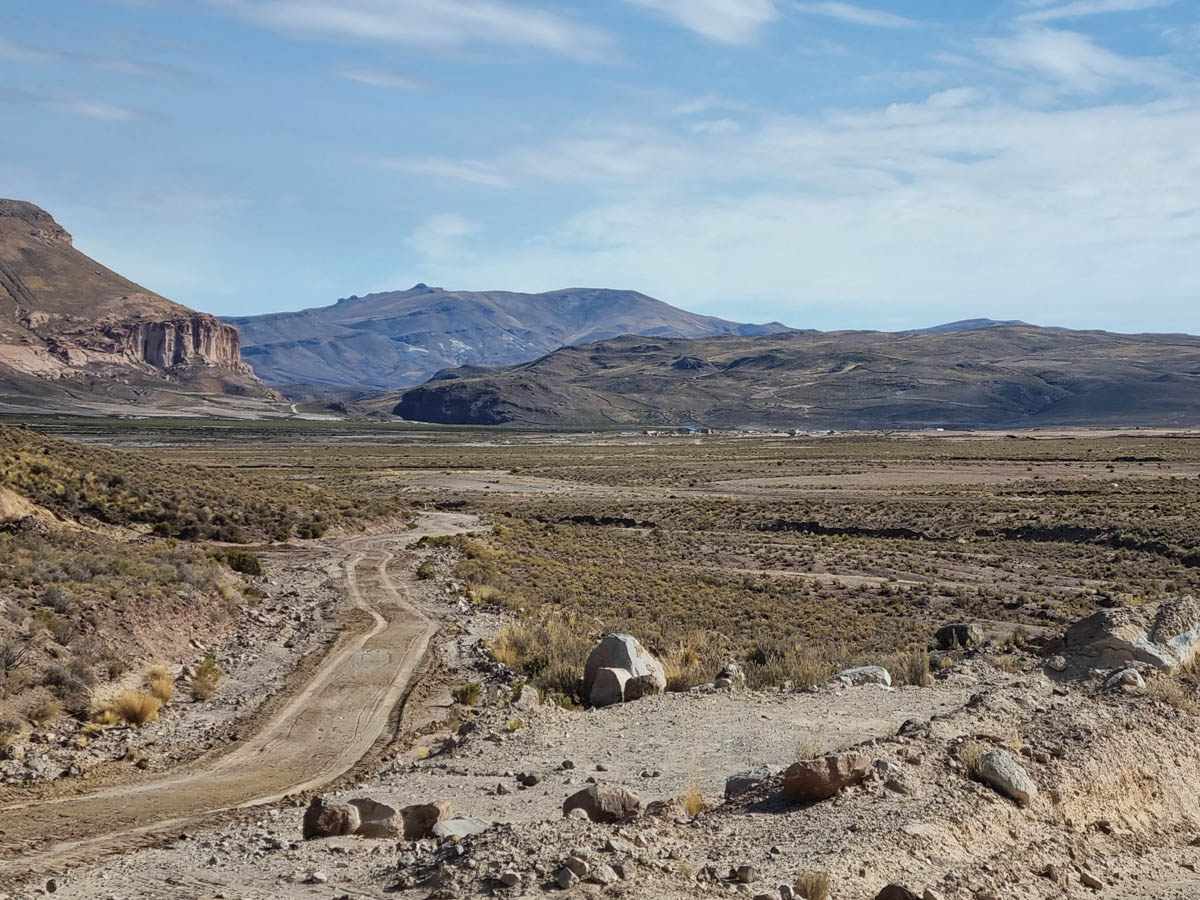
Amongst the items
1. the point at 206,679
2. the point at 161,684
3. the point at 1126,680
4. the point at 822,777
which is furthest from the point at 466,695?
the point at 1126,680

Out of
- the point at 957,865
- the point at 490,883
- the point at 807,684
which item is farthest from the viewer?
the point at 807,684

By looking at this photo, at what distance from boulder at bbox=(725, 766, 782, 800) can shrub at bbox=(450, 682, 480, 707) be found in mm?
6212

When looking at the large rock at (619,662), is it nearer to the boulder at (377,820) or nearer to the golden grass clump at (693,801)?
the golden grass clump at (693,801)

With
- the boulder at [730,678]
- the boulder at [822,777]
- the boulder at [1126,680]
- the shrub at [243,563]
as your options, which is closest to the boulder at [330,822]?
the boulder at [822,777]

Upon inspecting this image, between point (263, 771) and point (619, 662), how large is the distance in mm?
5576

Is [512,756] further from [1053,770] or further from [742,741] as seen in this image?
[1053,770]

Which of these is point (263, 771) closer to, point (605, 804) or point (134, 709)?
point (134, 709)

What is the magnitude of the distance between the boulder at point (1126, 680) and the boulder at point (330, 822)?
31.9ft

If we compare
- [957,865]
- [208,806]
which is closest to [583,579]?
[208,806]

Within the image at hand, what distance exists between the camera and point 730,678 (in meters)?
15.6

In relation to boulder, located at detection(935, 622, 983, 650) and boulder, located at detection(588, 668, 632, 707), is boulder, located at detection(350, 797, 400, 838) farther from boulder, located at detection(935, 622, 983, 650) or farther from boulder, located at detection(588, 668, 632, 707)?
boulder, located at detection(935, 622, 983, 650)

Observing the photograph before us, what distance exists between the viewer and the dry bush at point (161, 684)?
14.9m

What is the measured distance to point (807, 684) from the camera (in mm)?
15898

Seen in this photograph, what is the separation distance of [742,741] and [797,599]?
1747 cm
